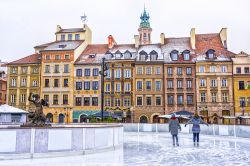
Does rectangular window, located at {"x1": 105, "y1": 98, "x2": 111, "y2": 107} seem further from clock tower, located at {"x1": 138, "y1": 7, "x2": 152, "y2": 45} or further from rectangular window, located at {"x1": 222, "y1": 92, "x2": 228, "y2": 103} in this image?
clock tower, located at {"x1": 138, "y1": 7, "x2": 152, "y2": 45}

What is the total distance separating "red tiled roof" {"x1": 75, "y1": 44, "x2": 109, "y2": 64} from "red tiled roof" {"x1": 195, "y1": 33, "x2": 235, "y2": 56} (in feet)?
54.4

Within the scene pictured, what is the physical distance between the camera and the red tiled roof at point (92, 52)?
54.8 meters

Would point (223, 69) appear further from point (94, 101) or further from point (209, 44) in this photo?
point (94, 101)

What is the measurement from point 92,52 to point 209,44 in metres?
20.9

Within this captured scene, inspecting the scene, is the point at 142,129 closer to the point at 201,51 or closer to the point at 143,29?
the point at 201,51

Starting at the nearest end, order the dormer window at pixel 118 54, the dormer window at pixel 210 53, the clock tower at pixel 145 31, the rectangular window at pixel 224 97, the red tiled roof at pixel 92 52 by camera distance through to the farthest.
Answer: the rectangular window at pixel 224 97, the dormer window at pixel 210 53, the dormer window at pixel 118 54, the red tiled roof at pixel 92 52, the clock tower at pixel 145 31

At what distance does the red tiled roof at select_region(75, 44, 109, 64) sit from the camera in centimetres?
5475

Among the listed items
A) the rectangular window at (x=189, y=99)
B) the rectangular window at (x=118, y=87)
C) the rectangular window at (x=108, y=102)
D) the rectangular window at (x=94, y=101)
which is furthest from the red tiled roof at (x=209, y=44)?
the rectangular window at (x=94, y=101)

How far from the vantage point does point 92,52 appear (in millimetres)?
57062

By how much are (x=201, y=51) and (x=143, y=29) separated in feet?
157

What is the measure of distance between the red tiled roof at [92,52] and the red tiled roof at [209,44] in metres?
16.6

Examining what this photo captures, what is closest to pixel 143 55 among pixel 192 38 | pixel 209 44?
pixel 192 38

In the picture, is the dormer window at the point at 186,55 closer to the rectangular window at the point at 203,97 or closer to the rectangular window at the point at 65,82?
the rectangular window at the point at 203,97

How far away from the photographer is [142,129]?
115 ft
